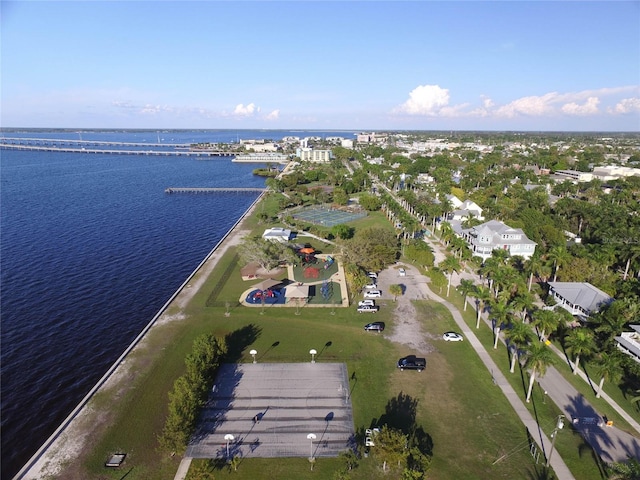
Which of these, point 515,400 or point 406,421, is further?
point 515,400

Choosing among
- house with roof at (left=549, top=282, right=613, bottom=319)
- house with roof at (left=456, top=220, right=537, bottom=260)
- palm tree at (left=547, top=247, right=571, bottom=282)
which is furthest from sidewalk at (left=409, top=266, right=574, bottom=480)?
house with roof at (left=456, top=220, right=537, bottom=260)

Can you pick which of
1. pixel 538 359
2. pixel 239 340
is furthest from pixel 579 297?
pixel 239 340

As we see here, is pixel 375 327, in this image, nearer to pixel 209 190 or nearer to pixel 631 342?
pixel 631 342

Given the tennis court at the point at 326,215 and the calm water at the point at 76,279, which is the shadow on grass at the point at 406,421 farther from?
the tennis court at the point at 326,215

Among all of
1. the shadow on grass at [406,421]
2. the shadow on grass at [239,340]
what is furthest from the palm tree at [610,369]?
the shadow on grass at [239,340]

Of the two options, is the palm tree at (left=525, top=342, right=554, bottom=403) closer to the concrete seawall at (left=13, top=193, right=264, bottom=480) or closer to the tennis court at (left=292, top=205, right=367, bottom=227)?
the concrete seawall at (left=13, top=193, right=264, bottom=480)

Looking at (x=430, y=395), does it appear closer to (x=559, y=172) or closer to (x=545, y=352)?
(x=545, y=352)

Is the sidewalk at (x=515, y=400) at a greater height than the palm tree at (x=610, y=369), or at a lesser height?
lesser
